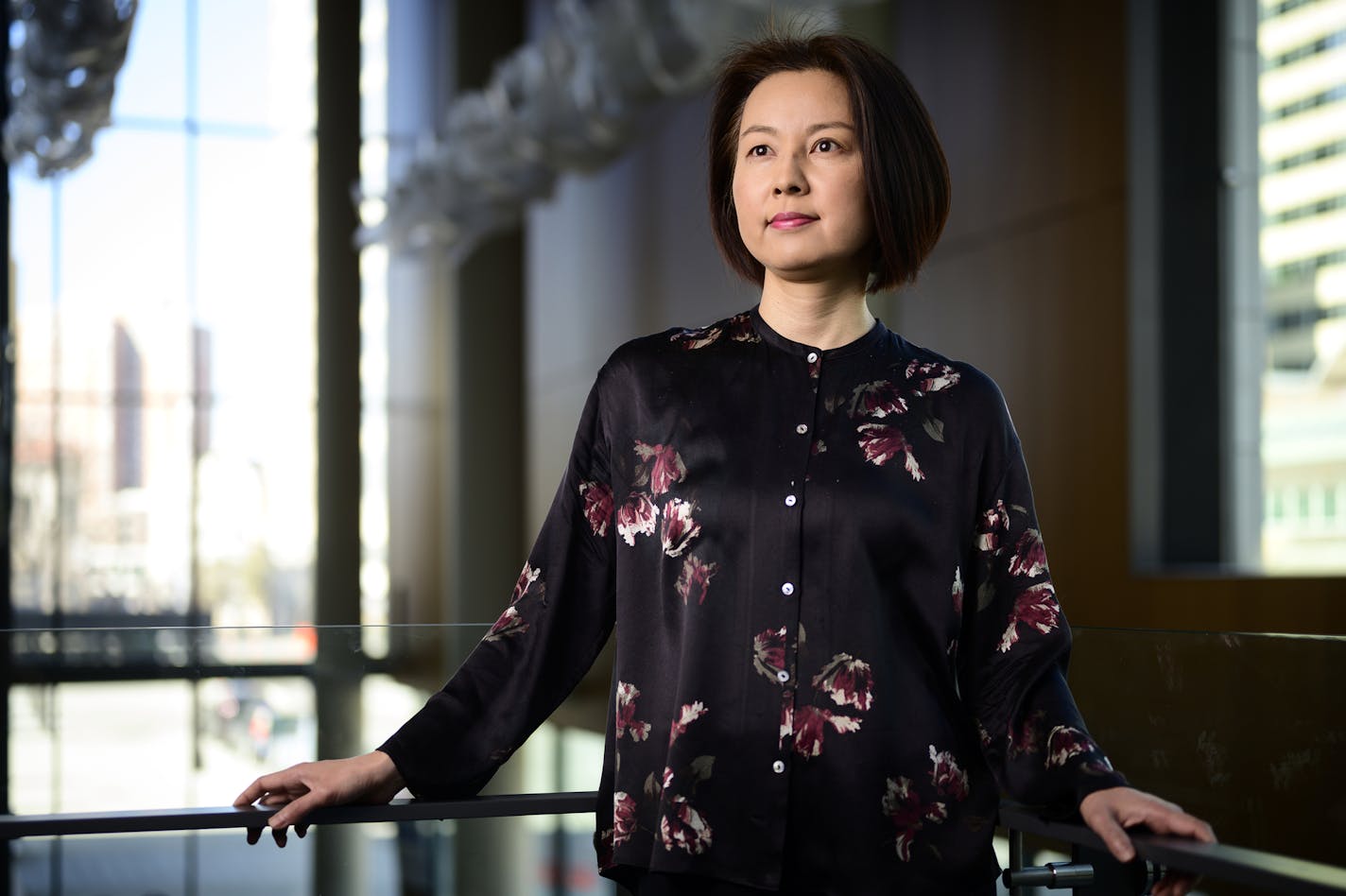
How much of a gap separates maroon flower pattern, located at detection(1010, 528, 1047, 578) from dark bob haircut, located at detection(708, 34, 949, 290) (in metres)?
0.29

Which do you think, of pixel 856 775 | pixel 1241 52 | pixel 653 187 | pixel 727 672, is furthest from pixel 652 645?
pixel 653 187

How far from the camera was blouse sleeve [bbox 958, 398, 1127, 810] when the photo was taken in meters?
1.40

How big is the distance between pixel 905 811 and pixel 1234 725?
2.01ft

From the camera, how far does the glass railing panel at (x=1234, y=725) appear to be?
1.73 metres

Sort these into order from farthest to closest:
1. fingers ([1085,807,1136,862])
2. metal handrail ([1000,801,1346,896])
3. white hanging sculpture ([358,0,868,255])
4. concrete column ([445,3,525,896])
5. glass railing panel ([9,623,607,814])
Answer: concrete column ([445,3,525,896])
white hanging sculpture ([358,0,868,255])
glass railing panel ([9,623,607,814])
fingers ([1085,807,1136,862])
metal handrail ([1000,801,1346,896])

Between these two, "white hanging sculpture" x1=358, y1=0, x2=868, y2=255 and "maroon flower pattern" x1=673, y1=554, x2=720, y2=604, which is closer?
"maroon flower pattern" x1=673, y1=554, x2=720, y2=604

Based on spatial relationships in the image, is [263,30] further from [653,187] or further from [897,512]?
[897,512]

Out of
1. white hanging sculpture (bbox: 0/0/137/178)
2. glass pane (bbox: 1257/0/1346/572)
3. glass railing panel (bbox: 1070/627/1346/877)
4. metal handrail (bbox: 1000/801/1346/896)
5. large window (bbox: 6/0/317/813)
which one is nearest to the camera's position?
metal handrail (bbox: 1000/801/1346/896)

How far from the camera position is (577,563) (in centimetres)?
152

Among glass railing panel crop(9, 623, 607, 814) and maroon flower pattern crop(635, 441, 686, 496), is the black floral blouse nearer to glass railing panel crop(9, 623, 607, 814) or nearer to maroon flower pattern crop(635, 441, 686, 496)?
maroon flower pattern crop(635, 441, 686, 496)

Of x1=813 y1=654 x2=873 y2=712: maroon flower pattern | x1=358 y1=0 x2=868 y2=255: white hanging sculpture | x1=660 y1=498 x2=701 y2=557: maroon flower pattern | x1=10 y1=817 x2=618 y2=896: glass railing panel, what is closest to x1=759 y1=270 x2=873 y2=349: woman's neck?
x1=660 y1=498 x2=701 y2=557: maroon flower pattern

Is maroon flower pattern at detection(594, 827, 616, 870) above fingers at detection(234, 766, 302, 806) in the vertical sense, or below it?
below

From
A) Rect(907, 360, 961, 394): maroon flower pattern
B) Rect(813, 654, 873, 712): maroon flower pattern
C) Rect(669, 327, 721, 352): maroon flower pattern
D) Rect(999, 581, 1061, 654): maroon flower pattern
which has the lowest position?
Rect(813, 654, 873, 712): maroon flower pattern

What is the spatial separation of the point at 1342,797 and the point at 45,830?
1.40 metres
